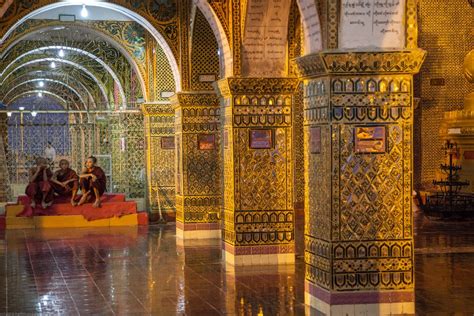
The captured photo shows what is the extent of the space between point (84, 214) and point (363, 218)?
872cm

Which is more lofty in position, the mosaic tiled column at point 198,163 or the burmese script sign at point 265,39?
the burmese script sign at point 265,39

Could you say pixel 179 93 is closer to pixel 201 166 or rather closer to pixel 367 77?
pixel 201 166

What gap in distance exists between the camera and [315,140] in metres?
7.55

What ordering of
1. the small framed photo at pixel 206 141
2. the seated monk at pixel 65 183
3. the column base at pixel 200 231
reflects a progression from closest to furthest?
the small framed photo at pixel 206 141 < the column base at pixel 200 231 < the seated monk at pixel 65 183

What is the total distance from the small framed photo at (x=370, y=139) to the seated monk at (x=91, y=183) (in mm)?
8675

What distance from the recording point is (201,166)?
13.5 m

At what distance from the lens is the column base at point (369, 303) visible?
287 inches

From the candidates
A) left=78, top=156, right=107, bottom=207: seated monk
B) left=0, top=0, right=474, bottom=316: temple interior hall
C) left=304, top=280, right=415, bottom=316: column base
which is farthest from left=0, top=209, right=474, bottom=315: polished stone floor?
left=78, top=156, right=107, bottom=207: seated monk

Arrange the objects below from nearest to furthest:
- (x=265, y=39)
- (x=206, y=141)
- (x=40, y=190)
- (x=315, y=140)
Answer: (x=315, y=140) < (x=265, y=39) < (x=206, y=141) < (x=40, y=190)

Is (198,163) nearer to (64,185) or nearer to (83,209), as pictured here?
(83,209)

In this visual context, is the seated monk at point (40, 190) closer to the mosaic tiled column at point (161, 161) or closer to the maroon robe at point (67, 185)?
the maroon robe at point (67, 185)

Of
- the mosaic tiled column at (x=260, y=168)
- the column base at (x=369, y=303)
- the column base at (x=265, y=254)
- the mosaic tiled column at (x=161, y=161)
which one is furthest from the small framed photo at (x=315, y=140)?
the mosaic tiled column at (x=161, y=161)

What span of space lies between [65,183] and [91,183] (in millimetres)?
510

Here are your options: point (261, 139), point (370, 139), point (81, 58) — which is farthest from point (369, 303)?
point (81, 58)
